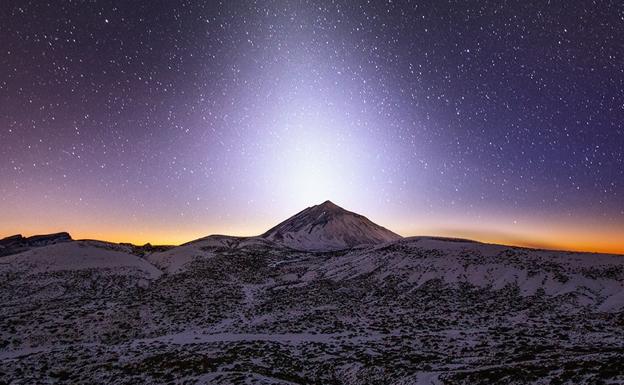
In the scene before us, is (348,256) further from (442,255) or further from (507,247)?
(507,247)

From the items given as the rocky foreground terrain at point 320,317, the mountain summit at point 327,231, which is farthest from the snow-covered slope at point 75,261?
the mountain summit at point 327,231

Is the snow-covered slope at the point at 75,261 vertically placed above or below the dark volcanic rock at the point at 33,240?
below

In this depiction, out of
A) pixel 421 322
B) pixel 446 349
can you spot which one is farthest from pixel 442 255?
pixel 446 349

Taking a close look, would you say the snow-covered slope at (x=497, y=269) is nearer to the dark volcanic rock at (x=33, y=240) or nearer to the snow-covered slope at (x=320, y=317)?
the snow-covered slope at (x=320, y=317)

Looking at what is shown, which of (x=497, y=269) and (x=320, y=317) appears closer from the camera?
(x=320, y=317)

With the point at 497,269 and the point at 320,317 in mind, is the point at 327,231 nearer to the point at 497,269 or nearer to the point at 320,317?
the point at 497,269

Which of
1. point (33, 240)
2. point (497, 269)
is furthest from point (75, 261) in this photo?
point (33, 240)
